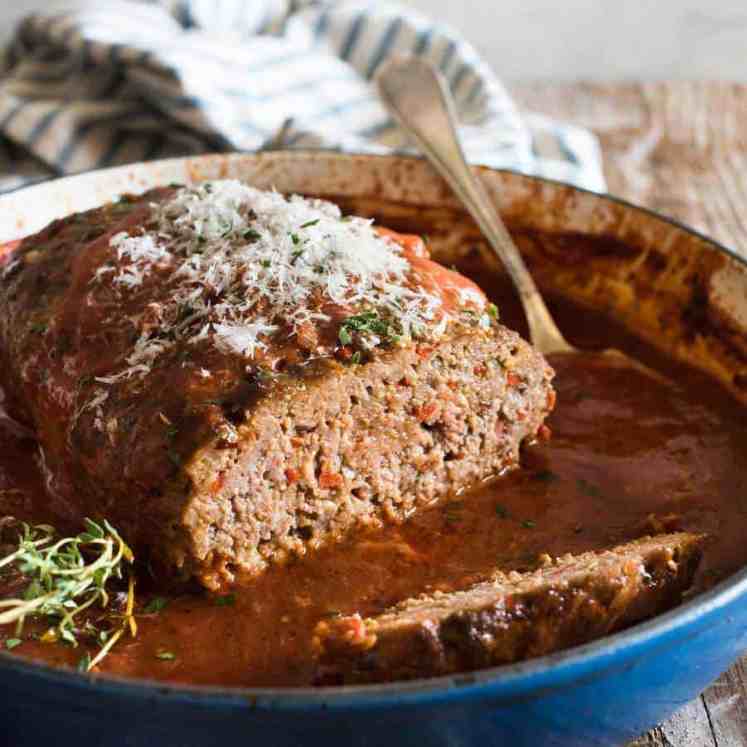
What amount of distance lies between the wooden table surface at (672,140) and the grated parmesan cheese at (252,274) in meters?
3.38

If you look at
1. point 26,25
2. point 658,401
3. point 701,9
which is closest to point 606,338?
point 658,401

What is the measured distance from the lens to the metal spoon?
16.9 ft

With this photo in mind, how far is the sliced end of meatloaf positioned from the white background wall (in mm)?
5672

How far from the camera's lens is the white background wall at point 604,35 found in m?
9.10

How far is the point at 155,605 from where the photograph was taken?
11.5ft

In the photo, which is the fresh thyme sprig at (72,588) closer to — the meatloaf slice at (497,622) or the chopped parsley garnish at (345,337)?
the meatloaf slice at (497,622)

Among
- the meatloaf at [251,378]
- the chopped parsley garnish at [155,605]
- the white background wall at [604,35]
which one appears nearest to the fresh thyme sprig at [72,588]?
the chopped parsley garnish at [155,605]

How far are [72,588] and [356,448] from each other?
3.50 ft

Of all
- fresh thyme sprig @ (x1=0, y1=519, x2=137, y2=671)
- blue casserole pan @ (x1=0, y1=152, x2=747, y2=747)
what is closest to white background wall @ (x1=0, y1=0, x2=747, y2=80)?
fresh thyme sprig @ (x1=0, y1=519, x2=137, y2=671)

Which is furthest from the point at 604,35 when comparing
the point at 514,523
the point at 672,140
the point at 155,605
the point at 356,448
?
the point at 155,605

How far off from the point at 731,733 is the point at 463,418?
4.37ft

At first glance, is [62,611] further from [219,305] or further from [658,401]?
[658,401]

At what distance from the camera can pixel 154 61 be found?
6.42 m

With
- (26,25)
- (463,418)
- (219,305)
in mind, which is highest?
(219,305)
